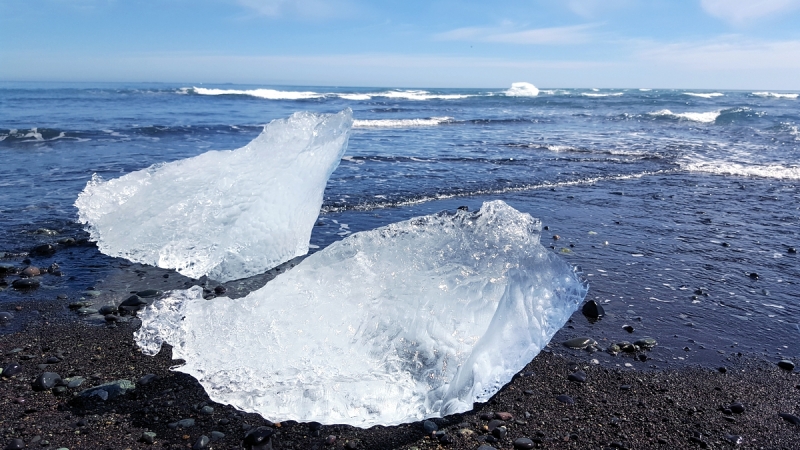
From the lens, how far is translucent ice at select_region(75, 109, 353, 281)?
5.37m

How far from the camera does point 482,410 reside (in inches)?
129

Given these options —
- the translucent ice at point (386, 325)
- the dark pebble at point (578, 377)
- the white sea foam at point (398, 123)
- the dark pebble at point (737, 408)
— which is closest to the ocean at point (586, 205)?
the dark pebble at point (578, 377)

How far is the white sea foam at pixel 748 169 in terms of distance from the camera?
1182cm

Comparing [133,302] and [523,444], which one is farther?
[133,302]

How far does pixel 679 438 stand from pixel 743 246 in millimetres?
4672

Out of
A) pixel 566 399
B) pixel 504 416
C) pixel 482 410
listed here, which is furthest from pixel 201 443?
pixel 566 399

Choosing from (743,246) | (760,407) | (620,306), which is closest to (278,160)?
(620,306)

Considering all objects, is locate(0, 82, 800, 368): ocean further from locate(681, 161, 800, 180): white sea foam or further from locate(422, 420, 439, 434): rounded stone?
locate(422, 420, 439, 434): rounded stone

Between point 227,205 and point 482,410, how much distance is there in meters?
3.62

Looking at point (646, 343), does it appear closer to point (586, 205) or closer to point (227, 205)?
point (227, 205)

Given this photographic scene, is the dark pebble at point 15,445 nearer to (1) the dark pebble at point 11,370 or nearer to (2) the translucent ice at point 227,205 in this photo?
(1) the dark pebble at point 11,370

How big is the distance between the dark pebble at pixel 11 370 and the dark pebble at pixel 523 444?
341cm

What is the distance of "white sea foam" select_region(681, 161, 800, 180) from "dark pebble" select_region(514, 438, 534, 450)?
11.6 meters

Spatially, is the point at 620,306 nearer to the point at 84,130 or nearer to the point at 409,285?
the point at 409,285
